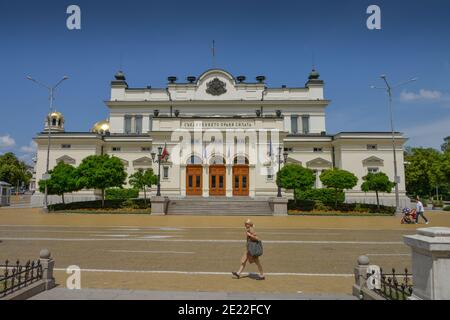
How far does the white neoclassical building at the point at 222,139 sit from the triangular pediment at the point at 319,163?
0.49 ft

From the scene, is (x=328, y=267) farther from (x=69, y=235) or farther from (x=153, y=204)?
(x=153, y=204)

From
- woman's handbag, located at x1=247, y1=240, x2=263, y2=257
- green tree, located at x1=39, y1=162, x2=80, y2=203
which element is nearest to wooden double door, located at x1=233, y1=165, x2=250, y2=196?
green tree, located at x1=39, y1=162, x2=80, y2=203

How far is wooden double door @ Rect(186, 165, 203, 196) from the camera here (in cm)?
4309

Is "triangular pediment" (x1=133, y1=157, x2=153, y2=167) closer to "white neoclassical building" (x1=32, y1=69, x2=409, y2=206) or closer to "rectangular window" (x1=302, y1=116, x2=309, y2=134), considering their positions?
"white neoclassical building" (x1=32, y1=69, x2=409, y2=206)

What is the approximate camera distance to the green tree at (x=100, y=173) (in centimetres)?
3747

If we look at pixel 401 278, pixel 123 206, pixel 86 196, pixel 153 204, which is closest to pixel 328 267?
pixel 401 278

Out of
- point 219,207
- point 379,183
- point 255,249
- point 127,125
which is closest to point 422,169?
point 379,183

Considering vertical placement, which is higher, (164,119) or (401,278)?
(164,119)

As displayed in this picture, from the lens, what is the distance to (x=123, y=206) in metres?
38.3

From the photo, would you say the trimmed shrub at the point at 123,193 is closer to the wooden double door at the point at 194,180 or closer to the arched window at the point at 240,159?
the wooden double door at the point at 194,180

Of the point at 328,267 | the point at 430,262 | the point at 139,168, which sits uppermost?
the point at 139,168

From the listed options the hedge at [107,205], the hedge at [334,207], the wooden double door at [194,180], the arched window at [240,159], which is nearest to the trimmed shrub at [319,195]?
the hedge at [334,207]
